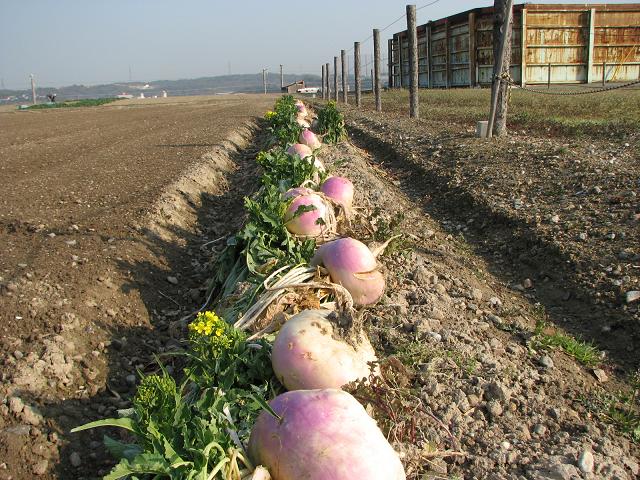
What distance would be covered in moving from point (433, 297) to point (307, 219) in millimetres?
1028

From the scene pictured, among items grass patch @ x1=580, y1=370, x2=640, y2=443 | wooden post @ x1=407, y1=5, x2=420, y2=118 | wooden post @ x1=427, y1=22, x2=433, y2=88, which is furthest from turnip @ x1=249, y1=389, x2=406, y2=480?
wooden post @ x1=427, y1=22, x2=433, y2=88

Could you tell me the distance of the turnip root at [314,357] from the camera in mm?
2480

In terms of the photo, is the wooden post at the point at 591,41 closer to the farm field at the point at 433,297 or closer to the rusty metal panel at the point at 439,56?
the rusty metal panel at the point at 439,56

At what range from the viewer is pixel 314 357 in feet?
8.16

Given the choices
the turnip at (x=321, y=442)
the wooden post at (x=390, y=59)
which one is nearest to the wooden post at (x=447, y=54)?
the wooden post at (x=390, y=59)

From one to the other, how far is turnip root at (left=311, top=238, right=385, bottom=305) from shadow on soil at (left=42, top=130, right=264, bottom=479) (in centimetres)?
107

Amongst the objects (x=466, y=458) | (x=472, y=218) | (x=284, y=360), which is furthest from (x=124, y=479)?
(x=472, y=218)

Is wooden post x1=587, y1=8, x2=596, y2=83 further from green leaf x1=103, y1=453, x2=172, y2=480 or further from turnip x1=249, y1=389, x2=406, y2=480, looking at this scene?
green leaf x1=103, y1=453, x2=172, y2=480

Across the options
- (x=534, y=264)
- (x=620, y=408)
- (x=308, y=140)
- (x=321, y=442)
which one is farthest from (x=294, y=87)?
(x=321, y=442)

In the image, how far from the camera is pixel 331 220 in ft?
14.4

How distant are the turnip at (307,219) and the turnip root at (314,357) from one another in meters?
1.64

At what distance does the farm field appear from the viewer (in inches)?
110

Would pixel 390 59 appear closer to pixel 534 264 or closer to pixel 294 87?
pixel 294 87

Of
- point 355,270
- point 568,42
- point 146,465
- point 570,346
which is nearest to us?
point 146,465
